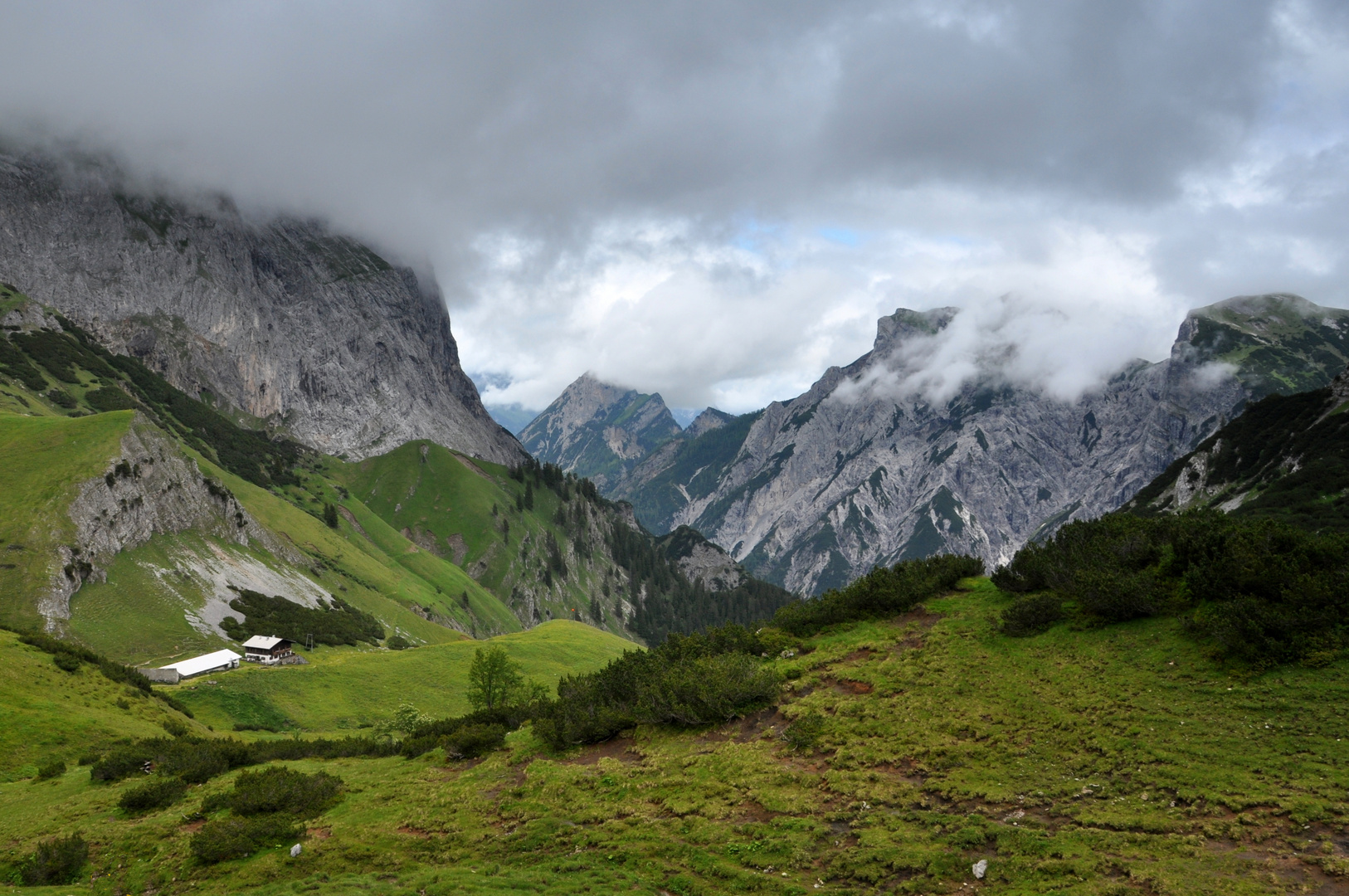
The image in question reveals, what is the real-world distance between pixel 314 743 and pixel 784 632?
1264 inches

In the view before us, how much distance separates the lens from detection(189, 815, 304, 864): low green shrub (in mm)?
25594

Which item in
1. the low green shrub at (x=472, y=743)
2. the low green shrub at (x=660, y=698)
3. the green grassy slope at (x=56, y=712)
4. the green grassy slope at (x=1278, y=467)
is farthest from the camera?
the green grassy slope at (x=1278, y=467)

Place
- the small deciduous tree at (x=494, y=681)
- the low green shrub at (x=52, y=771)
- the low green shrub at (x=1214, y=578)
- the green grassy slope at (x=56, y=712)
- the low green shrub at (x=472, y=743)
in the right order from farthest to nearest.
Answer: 1. the small deciduous tree at (x=494, y=681)
2. the green grassy slope at (x=56, y=712)
3. the low green shrub at (x=52, y=771)
4. the low green shrub at (x=472, y=743)
5. the low green shrub at (x=1214, y=578)

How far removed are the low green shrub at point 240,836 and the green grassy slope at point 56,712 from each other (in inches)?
1090

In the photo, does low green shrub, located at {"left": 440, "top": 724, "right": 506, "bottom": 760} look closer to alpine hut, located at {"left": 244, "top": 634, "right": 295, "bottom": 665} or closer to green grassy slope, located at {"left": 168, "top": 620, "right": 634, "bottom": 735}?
green grassy slope, located at {"left": 168, "top": 620, "right": 634, "bottom": 735}

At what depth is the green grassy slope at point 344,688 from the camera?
8025 centimetres

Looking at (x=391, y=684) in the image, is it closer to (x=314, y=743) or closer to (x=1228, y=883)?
(x=314, y=743)

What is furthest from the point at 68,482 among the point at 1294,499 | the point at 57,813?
the point at 1294,499

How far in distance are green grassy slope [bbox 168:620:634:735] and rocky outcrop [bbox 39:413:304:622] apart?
117 feet

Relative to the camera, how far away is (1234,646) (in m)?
27.1

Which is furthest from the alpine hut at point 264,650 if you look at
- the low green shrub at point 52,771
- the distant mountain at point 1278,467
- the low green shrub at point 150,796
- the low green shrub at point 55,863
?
the distant mountain at point 1278,467

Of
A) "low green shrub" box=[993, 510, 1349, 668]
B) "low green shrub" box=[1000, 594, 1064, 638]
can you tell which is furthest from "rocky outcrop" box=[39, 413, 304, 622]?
"low green shrub" box=[993, 510, 1349, 668]

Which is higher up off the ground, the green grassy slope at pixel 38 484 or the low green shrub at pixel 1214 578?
the green grassy slope at pixel 38 484

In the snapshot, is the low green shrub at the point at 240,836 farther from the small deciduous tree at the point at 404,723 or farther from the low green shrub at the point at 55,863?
the small deciduous tree at the point at 404,723
